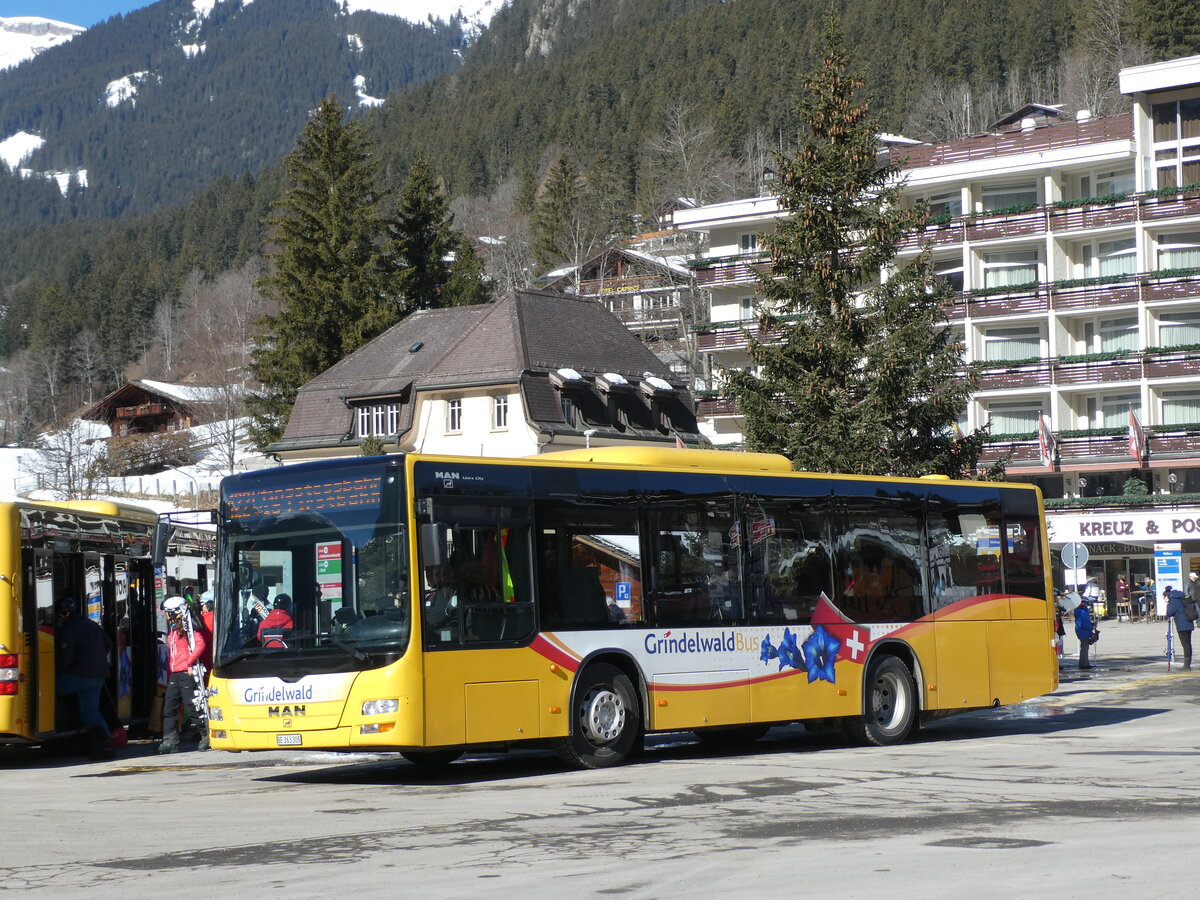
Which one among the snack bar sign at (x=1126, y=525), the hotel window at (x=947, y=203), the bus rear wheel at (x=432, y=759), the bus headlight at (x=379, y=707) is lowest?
the bus rear wheel at (x=432, y=759)

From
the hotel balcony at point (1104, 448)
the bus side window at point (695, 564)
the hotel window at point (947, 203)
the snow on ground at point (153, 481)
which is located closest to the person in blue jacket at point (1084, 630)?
the bus side window at point (695, 564)

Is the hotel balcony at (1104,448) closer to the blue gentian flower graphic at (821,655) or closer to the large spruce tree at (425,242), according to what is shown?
the large spruce tree at (425,242)

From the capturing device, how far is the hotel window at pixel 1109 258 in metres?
64.0

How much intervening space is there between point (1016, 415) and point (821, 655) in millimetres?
50948

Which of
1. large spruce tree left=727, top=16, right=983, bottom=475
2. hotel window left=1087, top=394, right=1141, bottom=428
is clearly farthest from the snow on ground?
large spruce tree left=727, top=16, right=983, bottom=475

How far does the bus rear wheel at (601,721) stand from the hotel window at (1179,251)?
2099 inches

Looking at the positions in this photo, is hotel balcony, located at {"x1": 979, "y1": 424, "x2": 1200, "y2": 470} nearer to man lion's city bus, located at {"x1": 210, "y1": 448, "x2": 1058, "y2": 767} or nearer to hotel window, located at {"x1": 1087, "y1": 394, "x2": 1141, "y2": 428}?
hotel window, located at {"x1": 1087, "y1": 394, "x2": 1141, "y2": 428}

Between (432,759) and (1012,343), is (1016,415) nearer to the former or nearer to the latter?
(1012,343)

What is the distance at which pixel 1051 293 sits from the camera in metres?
63.5

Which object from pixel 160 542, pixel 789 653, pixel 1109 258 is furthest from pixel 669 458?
pixel 1109 258

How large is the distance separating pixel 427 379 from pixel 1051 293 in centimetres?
2491

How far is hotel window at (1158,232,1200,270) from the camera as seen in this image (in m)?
62.5

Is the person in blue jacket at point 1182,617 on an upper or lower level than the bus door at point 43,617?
lower

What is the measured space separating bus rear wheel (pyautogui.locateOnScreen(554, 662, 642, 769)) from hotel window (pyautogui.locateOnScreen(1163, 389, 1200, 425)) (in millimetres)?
52000
